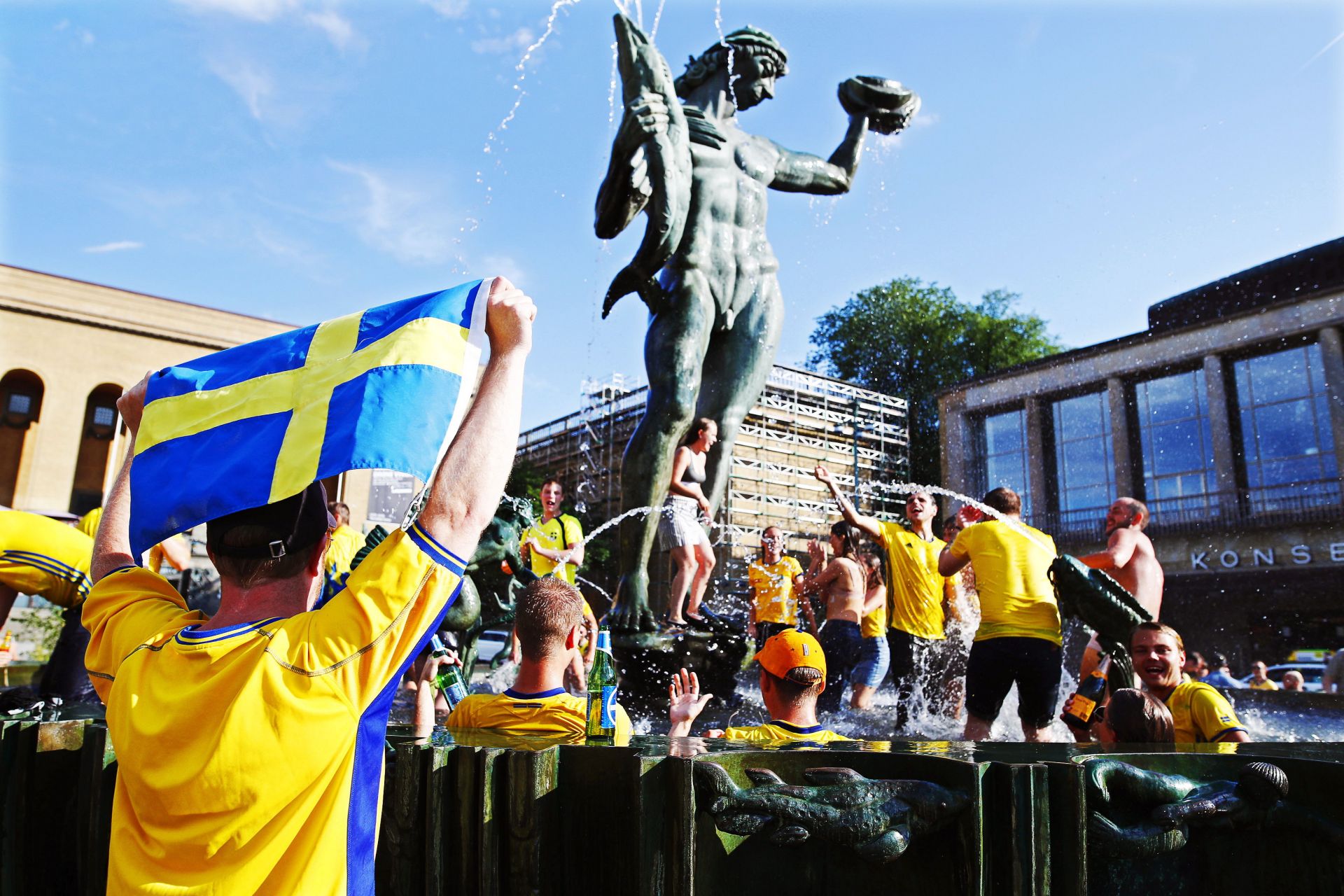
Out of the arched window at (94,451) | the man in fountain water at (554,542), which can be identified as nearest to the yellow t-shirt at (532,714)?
the man in fountain water at (554,542)

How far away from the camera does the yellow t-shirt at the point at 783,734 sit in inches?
116

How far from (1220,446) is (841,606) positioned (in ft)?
89.5

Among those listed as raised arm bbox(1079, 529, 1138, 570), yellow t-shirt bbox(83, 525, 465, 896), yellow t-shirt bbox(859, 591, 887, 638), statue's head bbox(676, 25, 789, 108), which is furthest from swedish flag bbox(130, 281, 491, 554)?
yellow t-shirt bbox(859, 591, 887, 638)

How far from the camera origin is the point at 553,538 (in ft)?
27.8

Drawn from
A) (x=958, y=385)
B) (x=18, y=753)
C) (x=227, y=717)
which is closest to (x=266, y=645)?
(x=227, y=717)

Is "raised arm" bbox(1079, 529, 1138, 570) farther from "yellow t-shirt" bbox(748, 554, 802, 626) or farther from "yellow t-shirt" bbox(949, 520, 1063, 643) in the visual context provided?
"yellow t-shirt" bbox(748, 554, 802, 626)

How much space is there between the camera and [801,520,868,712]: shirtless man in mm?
6750

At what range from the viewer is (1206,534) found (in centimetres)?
2872

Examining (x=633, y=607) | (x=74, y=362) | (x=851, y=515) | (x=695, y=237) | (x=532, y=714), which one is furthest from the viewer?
(x=74, y=362)

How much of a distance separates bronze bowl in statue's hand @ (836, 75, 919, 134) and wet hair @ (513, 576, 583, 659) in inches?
196

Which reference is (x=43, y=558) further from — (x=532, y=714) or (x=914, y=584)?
(x=914, y=584)

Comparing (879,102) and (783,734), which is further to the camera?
(879,102)

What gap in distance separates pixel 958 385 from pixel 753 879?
3487cm

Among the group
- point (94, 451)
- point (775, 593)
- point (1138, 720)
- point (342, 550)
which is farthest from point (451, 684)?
point (94, 451)
